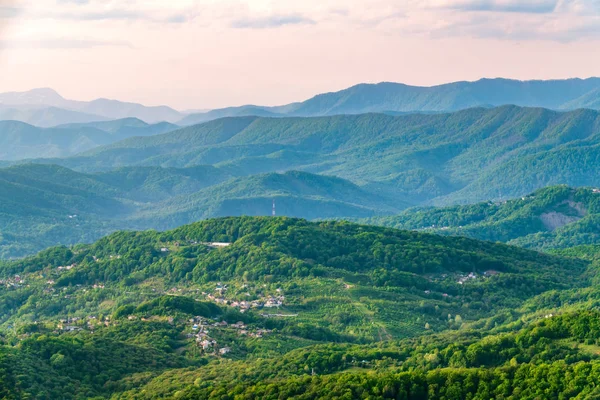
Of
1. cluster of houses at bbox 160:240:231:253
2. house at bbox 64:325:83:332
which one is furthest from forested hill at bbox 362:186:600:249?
house at bbox 64:325:83:332

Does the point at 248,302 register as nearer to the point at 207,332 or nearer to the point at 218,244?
the point at 207,332

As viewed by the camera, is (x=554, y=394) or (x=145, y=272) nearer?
(x=554, y=394)

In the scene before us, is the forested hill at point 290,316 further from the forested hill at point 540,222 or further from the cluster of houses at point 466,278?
the forested hill at point 540,222

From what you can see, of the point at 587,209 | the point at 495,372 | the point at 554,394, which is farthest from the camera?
the point at 587,209

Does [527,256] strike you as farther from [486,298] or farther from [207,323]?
[207,323]

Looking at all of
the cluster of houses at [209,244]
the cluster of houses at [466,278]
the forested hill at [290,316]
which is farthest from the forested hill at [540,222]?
the cluster of houses at [209,244]

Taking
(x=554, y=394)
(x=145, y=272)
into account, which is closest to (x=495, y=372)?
(x=554, y=394)

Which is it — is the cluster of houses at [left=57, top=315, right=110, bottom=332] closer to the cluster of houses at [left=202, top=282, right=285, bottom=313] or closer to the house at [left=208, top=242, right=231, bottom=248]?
the cluster of houses at [left=202, top=282, right=285, bottom=313]
